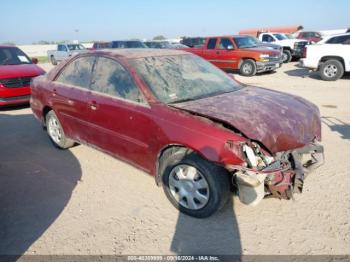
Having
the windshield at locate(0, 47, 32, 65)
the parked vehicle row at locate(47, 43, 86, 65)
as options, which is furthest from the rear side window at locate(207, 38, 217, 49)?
the parked vehicle row at locate(47, 43, 86, 65)

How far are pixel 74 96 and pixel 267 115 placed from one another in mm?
2684

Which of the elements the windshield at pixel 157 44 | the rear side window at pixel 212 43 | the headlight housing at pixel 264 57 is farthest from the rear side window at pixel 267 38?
the headlight housing at pixel 264 57

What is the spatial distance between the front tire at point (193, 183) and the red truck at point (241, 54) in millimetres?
11361

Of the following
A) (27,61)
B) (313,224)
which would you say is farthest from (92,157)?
(27,61)

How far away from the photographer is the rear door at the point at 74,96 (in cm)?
434

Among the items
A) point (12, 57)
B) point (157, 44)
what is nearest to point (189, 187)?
point (12, 57)

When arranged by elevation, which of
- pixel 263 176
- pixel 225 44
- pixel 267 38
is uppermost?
pixel 267 38

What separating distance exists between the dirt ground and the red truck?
9.33 m

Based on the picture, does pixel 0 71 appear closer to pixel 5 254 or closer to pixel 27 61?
pixel 27 61

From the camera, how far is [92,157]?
16.3 ft

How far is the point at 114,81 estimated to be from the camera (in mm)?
3920

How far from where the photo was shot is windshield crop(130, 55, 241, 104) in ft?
11.9

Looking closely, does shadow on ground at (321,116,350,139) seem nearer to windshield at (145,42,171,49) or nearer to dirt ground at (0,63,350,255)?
dirt ground at (0,63,350,255)

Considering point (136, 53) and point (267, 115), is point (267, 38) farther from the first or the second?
point (267, 115)
